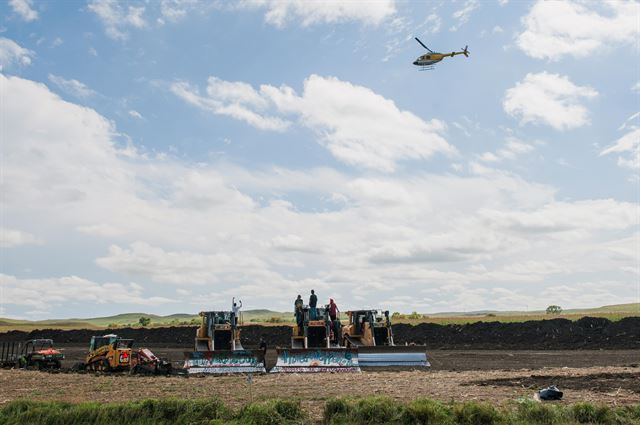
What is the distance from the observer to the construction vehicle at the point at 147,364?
27156mm

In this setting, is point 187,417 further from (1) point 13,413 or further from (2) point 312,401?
(1) point 13,413

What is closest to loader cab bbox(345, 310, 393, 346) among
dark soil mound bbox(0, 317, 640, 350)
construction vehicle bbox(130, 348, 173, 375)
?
construction vehicle bbox(130, 348, 173, 375)

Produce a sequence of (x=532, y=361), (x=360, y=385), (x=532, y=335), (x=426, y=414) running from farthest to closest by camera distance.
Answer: (x=532, y=335)
(x=532, y=361)
(x=360, y=385)
(x=426, y=414)

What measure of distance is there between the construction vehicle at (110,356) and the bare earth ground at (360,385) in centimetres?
160

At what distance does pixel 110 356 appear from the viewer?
2942 cm

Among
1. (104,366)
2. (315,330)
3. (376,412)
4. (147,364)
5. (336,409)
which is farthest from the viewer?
(315,330)

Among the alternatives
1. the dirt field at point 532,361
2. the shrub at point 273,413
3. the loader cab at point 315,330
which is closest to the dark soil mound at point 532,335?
the dirt field at point 532,361

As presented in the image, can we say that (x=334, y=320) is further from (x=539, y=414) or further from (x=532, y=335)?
(x=532, y=335)

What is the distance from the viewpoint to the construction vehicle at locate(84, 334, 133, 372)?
1156 inches

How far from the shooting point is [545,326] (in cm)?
4906

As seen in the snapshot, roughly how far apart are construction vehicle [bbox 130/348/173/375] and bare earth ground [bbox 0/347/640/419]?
61.5 inches

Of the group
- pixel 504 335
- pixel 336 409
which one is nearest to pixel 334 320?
pixel 336 409

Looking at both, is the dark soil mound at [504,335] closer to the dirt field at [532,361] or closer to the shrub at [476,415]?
the dirt field at [532,361]

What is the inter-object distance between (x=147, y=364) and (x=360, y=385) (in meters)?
12.2
